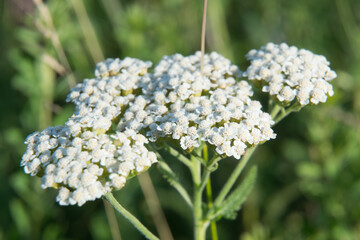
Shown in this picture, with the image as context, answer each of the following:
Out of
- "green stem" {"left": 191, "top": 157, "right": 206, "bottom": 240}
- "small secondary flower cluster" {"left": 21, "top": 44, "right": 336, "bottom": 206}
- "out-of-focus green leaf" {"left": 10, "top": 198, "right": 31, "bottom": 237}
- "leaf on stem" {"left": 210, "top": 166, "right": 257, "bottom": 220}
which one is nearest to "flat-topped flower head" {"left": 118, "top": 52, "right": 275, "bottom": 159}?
"small secondary flower cluster" {"left": 21, "top": 44, "right": 336, "bottom": 206}

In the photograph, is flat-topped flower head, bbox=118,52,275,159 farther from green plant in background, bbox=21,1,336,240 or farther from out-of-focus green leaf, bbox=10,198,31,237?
out-of-focus green leaf, bbox=10,198,31,237

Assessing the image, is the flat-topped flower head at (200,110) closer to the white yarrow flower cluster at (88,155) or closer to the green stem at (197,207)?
the white yarrow flower cluster at (88,155)

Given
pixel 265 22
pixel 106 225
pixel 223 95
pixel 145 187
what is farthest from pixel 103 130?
pixel 265 22

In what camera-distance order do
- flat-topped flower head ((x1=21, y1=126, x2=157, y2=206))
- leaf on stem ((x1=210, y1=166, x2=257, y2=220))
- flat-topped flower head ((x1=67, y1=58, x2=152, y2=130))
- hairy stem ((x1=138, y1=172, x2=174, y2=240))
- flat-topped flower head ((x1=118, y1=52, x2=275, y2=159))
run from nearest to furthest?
1. flat-topped flower head ((x1=21, y1=126, x2=157, y2=206))
2. flat-topped flower head ((x1=118, y1=52, x2=275, y2=159))
3. flat-topped flower head ((x1=67, y1=58, x2=152, y2=130))
4. leaf on stem ((x1=210, y1=166, x2=257, y2=220))
5. hairy stem ((x1=138, y1=172, x2=174, y2=240))

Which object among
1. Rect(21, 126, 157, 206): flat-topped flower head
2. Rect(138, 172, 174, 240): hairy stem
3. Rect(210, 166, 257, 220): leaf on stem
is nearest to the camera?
Rect(21, 126, 157, 206): flat-topped flower head

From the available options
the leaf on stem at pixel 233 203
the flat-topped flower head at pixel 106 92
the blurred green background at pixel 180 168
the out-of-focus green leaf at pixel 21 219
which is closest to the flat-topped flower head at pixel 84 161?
the flat-topped flower head at pixel 106 92

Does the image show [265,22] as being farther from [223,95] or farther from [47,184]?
[47,184]

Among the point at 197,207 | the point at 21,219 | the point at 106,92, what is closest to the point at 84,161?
the point at 106,92
